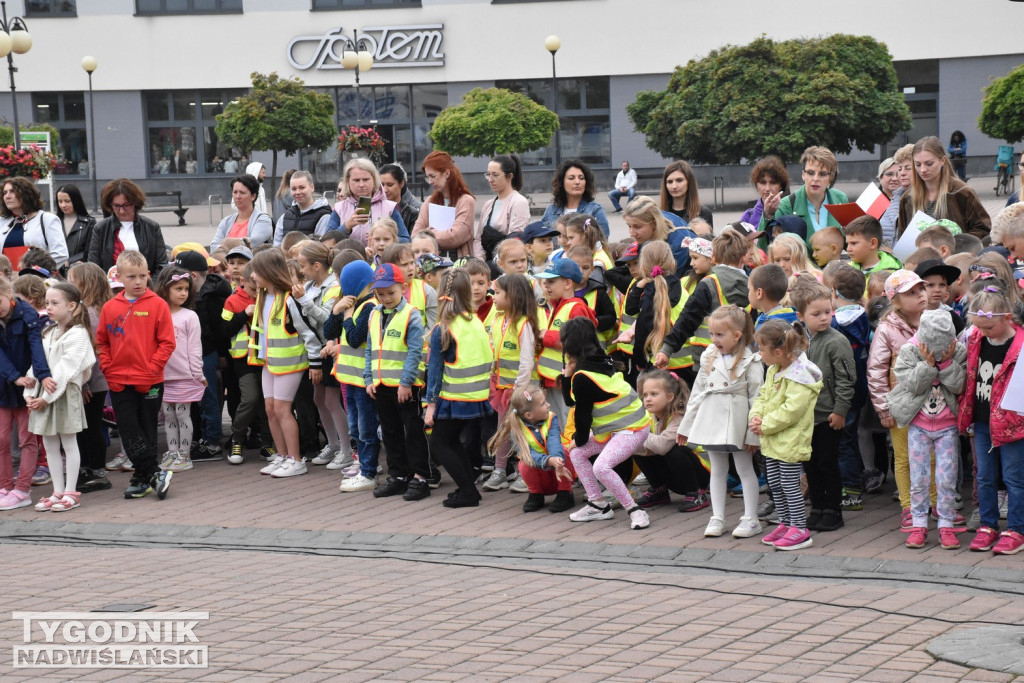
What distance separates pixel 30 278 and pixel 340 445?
2.71 meters

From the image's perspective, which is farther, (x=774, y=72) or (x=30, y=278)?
(x=774, y=72)

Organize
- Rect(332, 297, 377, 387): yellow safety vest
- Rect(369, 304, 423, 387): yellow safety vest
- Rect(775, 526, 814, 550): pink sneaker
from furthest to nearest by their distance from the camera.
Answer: Rect(332, 297, 377, 387): yellow safety vest, Rect(369, 304, 423, 387): yellow safety vest, Rect(775, 526, 814, 550): pink sneaker

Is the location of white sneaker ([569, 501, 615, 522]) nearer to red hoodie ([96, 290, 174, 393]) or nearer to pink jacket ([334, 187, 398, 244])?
red hoodie ([96, 290, 174, 393])

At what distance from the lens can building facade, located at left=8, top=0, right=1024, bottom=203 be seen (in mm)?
44531

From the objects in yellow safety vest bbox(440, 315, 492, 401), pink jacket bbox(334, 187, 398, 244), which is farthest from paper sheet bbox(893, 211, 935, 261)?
pink jacket bbox(334, 187, 398, 244)

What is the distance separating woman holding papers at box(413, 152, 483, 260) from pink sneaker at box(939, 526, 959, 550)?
514cm

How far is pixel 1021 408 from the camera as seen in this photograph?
6422 millimetres

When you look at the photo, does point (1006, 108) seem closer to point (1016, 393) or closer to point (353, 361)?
point (353, 361)

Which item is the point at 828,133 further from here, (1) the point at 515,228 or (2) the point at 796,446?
(2) the point at 796,446

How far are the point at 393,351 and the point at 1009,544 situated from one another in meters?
4.18

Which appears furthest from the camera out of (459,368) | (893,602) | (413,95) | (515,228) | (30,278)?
(413,95)

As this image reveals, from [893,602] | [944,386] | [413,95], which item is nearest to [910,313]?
[944,386]

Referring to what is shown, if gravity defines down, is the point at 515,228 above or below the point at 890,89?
below

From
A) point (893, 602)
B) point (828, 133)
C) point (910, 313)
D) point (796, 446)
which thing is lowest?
point (893, 602)
